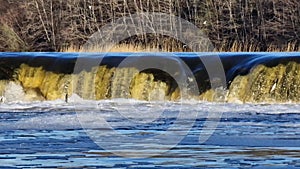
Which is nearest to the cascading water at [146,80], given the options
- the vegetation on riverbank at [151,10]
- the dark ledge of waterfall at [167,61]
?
the dark ledge of waterfall at [167,61]

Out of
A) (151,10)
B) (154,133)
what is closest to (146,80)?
(154,133)

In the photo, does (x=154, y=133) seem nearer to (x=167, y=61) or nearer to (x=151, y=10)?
(x=167, y=61)

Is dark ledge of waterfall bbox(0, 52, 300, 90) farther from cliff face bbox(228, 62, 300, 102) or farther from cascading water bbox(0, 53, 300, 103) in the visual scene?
cliff face bbox(228, 62, 300, 102)

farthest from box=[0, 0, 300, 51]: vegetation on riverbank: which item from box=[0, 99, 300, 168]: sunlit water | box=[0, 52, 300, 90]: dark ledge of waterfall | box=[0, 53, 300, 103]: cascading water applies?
box=[0, 99, 300, 168]: sunlit water

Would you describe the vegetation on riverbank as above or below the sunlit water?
above

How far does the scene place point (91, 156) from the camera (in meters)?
13.3

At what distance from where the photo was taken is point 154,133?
1641 cm

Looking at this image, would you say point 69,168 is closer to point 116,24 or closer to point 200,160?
point 200,160

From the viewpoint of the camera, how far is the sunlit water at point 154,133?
12648 mm

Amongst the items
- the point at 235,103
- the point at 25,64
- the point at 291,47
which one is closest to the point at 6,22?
the point at 291,47

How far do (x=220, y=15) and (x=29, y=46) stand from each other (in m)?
9.86

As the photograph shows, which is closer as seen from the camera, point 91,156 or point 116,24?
point 91,156

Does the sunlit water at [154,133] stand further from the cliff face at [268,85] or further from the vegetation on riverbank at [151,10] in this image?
the vegetation on riverbank at [151,10]

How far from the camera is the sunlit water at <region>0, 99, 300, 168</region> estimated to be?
12648 mm
